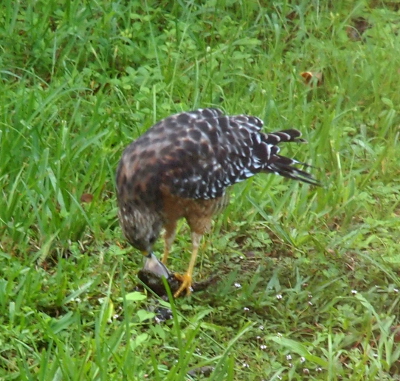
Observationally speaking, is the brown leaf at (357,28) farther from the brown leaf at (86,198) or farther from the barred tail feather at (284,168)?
the brown leaf at (86,198)

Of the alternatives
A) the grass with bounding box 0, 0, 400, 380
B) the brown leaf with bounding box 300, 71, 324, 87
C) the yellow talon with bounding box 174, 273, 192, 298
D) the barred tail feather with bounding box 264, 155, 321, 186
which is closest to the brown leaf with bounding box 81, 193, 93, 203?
the grass with bounding box 0, 0, 400, 380

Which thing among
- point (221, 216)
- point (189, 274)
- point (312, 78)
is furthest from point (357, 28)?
point (189, 274)

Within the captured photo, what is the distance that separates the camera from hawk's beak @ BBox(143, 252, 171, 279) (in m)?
5.34

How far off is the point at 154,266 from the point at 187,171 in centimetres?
57

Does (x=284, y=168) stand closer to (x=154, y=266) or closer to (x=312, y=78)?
(x=154, y=266)

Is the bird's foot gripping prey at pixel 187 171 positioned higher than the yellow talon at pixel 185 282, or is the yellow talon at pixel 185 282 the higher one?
the bird's foot gripping prey at pixel 187 171

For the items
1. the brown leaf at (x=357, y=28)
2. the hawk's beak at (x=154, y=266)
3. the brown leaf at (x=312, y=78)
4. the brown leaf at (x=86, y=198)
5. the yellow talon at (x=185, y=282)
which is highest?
the brown leaf at (x=357, y=28)

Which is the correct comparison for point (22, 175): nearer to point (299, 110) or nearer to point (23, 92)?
point (23, 92)

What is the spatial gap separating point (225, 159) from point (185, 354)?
4.69 feet

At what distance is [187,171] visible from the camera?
17.7 ft

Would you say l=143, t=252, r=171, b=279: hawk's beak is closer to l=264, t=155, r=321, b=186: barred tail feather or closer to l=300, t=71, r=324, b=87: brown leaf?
l=264, t=155, r=321, b=186: barred tail feather

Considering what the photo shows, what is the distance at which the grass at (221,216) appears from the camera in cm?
488

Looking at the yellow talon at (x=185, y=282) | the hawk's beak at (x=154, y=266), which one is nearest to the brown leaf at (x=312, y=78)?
the yellow talon at (x=185, y=282)

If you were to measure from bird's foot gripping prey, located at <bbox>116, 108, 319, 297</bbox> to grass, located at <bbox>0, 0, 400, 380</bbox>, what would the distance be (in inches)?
12.0
